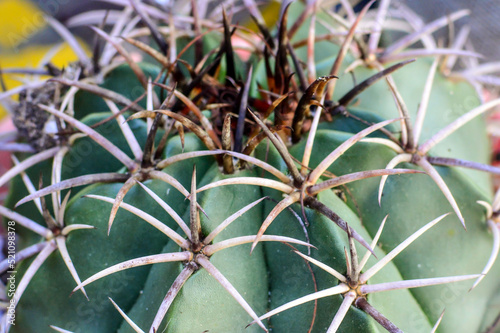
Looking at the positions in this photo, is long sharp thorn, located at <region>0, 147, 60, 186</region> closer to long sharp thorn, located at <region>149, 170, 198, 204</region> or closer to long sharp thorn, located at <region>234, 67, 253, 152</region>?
long sharp thorn, located at <region>149, 170, 198, 204</region>

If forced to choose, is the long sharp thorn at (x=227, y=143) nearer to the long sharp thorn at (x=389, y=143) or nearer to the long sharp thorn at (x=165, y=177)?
the long sharp thorn at (x=165, y=177)

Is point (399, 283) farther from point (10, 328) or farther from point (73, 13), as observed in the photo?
point (73, 13)

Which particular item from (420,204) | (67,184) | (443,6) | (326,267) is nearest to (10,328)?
(67,184)

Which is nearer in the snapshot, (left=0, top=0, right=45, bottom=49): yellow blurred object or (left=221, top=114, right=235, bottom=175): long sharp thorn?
(left=221, top=114, right=235, bottom=175): long sharp thorn

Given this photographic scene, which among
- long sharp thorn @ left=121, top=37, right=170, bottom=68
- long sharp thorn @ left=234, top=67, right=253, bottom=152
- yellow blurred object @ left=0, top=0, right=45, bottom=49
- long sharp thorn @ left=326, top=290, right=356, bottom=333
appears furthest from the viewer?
yellow blurred object @ left=0, top=0, right=45, bottom=49

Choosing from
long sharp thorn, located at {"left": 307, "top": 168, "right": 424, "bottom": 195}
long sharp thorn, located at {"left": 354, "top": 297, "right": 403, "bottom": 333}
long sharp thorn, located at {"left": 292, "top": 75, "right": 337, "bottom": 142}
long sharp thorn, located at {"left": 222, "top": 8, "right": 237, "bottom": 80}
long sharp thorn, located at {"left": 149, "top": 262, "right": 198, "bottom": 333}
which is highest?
long sharp thorn, located at {"left": 222, "top": 8, "right": 237, "bottom": 80}

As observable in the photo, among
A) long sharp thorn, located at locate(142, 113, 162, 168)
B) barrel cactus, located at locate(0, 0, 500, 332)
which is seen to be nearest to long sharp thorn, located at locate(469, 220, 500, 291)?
barrel cactus, located at locate(0, 0, 500, 332)

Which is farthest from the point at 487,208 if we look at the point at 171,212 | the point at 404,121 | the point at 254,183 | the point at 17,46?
the point at 17,46
